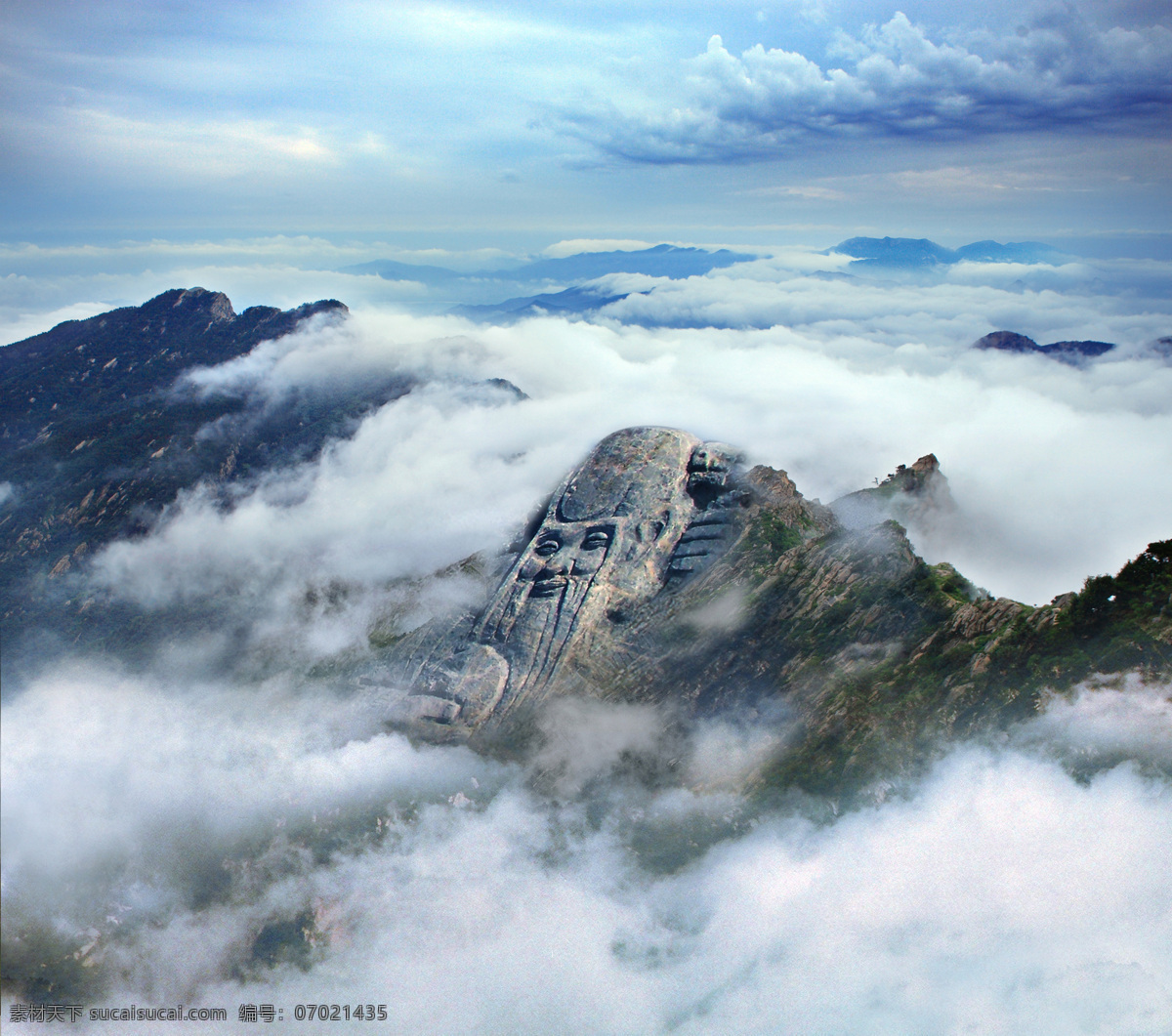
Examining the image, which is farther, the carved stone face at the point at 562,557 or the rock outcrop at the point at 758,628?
the carved stone face at the point at 562,557

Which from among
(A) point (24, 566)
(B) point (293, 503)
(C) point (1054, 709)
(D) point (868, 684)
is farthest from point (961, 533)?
(A) point (24, 566)

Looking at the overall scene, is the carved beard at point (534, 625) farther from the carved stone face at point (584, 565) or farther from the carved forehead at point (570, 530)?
the carved forehead at point (570, 530)

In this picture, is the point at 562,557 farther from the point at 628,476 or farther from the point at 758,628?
the point at 758,628

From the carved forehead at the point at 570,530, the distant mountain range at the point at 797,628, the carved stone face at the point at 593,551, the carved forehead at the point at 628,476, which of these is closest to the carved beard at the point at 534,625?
the carved stone face at the point at 593,551

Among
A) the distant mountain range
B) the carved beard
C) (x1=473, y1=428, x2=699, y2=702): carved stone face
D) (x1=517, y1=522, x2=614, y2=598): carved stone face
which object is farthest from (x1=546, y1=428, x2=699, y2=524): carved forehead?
the carved beard

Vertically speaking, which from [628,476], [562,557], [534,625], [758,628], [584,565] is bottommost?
[758,628]

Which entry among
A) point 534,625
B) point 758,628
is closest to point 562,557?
point 534,625

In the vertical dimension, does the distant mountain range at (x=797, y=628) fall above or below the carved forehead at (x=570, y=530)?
below

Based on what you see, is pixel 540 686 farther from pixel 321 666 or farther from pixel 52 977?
pixel 52 977

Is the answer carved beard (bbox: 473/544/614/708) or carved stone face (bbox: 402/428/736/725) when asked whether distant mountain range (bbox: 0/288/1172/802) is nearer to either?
carved stone face (bbox: 402/428/736/725)
